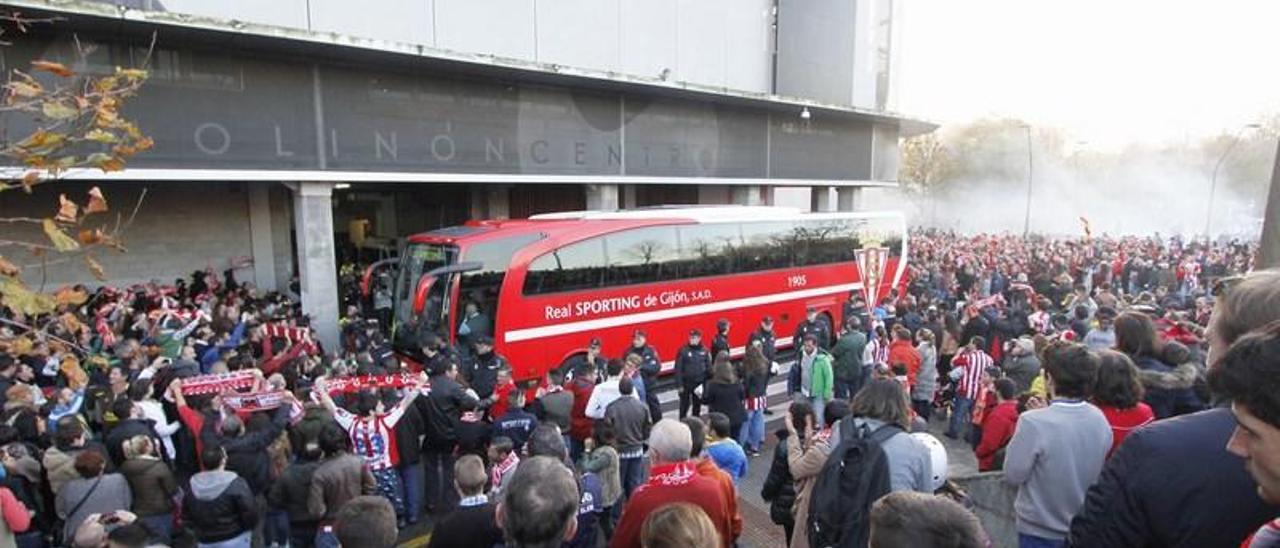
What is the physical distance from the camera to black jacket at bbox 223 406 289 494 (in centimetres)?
531

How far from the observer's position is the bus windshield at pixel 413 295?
9.91 m

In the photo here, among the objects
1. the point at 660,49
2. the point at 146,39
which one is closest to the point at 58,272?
the point at 146,39

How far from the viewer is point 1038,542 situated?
11.7 feet

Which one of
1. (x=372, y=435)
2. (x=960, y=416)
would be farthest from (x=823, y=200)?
(x=372, y=435)

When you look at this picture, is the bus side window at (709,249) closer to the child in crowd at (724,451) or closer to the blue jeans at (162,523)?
the child in crowd at (724,451)

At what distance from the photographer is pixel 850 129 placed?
24.0m

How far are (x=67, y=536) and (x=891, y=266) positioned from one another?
16.4 m

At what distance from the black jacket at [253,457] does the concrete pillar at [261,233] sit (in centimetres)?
1297

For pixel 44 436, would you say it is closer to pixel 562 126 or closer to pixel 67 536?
pixel 67 536

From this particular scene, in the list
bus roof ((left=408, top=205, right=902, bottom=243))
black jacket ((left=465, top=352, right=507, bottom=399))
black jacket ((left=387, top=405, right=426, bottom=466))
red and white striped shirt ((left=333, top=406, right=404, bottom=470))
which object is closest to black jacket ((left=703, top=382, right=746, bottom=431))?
black jacket ((left=465, top=352, right=507, bottom=399))

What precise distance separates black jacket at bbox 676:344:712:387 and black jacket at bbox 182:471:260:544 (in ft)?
17.3

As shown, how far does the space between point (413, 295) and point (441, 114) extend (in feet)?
18.0

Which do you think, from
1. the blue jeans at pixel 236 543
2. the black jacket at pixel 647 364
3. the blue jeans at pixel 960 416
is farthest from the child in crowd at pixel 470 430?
the blue jeans at pixel 960 416

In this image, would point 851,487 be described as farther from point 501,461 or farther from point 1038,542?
point 501,461
